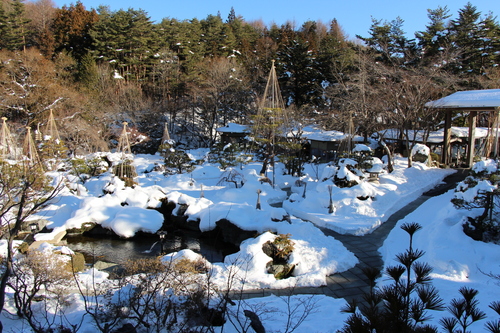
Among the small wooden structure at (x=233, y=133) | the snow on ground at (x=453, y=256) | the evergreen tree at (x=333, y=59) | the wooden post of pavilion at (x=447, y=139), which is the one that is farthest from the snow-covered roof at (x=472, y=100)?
the small wooden structure at (x=233, y=133)

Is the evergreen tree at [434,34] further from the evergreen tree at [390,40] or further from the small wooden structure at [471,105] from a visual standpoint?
the small wooden structure at [471,105]

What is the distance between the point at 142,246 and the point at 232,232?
2632 mm

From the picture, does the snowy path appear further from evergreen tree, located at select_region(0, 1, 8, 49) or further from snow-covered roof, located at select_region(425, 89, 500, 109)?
evergreen tree, located at select_region(0, 1, 8, 49)

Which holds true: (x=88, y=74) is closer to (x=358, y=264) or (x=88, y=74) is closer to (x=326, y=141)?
(x=326, y=141)

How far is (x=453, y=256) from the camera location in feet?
20.6

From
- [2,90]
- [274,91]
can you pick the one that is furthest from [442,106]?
[2,90]

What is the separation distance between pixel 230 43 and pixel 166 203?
964 inches

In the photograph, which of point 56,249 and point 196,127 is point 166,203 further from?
point 196,127

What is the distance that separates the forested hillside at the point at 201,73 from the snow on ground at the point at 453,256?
304 inches

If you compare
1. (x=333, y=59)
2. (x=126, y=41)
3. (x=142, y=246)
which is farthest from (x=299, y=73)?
(x=142, y=246)

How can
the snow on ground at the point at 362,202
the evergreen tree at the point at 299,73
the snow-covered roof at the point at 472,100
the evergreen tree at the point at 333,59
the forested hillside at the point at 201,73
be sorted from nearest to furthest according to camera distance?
the snow on ground at the point at 362,202, the snow-covered roof at the point at 472,100, the forested hillside at the point at 201,73, the evergreen tree at the point at 333,59, the evergreen tree at the point at 299,73

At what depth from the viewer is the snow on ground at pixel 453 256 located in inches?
202

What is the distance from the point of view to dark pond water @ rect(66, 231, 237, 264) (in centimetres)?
870

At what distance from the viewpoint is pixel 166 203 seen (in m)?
11.5
